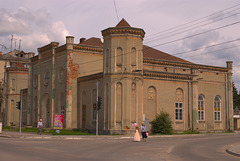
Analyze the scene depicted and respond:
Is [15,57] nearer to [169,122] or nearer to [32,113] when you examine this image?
[32,113]

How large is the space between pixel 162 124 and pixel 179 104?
5477 millimetres

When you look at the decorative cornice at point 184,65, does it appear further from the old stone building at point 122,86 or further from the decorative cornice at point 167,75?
the decorative cornice at point 167,75

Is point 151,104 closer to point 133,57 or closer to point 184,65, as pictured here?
point 133,57

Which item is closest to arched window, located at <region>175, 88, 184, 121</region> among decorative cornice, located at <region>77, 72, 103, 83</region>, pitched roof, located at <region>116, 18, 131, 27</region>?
decorative cornice, located at <region>77, 72, 103, 83</region>

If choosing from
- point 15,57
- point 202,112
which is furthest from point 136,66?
point 15,57

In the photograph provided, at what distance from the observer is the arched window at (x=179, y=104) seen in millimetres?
43875

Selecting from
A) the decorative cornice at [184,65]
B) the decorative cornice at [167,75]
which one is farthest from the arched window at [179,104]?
the decorative cornice at [184,65]

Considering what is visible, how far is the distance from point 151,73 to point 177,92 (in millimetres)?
4912

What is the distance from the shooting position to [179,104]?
44.2 m

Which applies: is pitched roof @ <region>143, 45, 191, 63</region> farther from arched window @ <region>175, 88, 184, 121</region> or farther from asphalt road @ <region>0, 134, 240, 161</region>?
asphalt road @ <region>0, 134, 240, 161</region>

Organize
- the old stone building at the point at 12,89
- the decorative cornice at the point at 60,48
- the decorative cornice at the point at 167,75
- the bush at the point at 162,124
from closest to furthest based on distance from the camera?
the bush at the point at 162,124 → the decorative cornice at the point at 167,75 → the decorative cornice at the point at 60,48 → the old stone building at the point at 12,89

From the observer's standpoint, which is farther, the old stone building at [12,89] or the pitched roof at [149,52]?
the old stone building at [12,89]

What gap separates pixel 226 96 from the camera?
169ft

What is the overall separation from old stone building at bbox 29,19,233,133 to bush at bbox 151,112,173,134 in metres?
1.37
